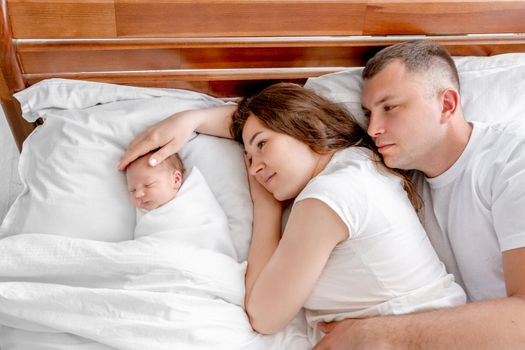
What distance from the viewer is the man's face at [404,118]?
141 cm

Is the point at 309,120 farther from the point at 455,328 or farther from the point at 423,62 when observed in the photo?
the point at 455,328

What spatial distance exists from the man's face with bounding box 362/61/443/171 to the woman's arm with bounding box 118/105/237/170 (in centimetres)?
40

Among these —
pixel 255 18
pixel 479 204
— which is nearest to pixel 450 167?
pixel 479 204

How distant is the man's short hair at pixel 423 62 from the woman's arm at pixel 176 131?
1.33 feet

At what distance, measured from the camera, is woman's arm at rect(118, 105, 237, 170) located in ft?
4.68

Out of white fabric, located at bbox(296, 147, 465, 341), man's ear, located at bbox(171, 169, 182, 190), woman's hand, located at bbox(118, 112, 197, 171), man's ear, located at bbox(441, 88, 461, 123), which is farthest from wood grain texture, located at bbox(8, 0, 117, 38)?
man's ear, located at bbox(441, 88, 461, 123)

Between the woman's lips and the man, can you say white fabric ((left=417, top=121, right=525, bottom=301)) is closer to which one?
the man

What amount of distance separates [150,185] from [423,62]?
0.76 m

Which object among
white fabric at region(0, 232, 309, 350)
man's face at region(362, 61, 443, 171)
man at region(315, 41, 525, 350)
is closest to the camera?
white fabric at region(0, 232, 309, 350)

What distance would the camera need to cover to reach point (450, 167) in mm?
1481

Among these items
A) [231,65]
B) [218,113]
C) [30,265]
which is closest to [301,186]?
[218,113]

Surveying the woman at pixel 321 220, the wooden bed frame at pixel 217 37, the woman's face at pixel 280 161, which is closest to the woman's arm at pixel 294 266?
the woman at pixel 321 220

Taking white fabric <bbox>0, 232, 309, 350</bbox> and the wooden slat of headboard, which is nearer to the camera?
white fabric <bbox>0, 232, 309, 350</bbox>

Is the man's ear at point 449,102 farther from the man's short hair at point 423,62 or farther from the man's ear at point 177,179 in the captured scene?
the man's ear at point 177,179
